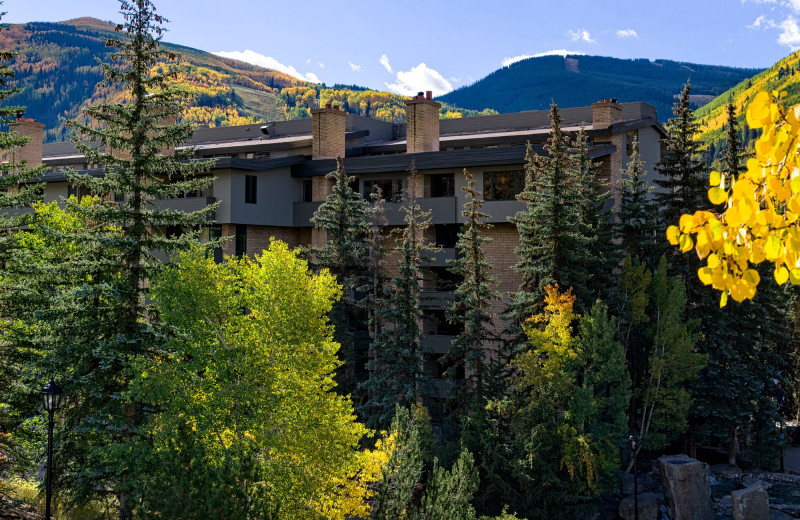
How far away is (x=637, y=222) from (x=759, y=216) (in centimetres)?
3667

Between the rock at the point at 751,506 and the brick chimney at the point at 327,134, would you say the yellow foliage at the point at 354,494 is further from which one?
the brick chimney at the point at 327,134

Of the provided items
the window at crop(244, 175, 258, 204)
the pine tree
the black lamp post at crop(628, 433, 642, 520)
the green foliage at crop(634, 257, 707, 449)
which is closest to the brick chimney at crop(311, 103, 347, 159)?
the window at crop(244, 175, 258, 204)

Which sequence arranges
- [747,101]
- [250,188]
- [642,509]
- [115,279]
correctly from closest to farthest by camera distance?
[115,279]
[642,509]
[250,188]
[747,101]

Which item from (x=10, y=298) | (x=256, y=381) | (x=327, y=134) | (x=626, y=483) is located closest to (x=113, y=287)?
(x=10, y=298)

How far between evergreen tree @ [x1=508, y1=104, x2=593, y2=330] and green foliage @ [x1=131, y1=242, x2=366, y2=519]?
40.8 ft

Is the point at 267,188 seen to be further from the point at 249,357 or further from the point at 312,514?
the point at 312,514

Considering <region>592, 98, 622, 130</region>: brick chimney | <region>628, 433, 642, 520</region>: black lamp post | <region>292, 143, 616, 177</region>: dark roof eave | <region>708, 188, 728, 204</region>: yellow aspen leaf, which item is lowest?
<region>628, 433, 642, 520</region>: black lamp post

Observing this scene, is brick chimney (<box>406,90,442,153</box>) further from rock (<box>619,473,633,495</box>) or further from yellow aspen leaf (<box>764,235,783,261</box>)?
yellow aspen leaf (<box>764,235,783,261</box>)

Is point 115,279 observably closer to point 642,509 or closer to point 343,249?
point 343,249

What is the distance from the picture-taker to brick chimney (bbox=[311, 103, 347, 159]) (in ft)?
146

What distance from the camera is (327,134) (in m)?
44.5

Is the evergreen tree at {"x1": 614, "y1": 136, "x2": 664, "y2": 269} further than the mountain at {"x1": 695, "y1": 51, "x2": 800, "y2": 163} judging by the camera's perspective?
No

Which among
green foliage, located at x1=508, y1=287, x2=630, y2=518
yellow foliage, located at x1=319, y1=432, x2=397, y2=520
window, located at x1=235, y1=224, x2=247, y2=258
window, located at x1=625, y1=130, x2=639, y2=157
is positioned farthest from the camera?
window, located at x1=625, y1=130, x2=639, y2=157

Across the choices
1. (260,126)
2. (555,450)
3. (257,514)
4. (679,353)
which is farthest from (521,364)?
(260,126)
